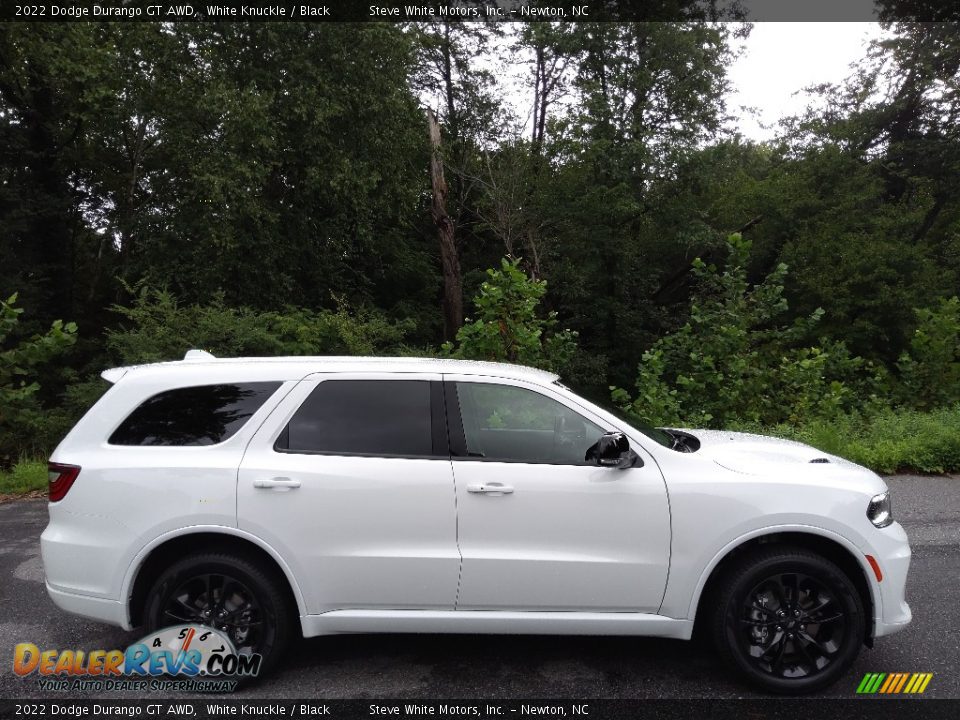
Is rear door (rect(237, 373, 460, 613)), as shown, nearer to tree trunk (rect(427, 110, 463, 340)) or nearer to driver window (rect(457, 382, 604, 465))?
driver window (rect(457, 382, 604, 465))

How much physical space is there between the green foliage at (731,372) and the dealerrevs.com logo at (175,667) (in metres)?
6.71

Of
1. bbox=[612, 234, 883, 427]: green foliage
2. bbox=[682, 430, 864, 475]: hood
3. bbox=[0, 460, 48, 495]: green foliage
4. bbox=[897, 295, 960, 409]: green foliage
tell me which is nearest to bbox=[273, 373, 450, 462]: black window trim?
bbox=[682, 430, 864, 475]: hood

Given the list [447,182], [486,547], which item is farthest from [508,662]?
[447,182]

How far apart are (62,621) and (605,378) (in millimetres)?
17997

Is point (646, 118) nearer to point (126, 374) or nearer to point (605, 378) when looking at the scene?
point (605, 378)

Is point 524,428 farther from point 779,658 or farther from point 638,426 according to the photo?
point 779,658

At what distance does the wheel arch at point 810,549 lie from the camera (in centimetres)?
340

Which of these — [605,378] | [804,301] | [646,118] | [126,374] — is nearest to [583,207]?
[646,118]

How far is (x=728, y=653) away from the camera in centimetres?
341

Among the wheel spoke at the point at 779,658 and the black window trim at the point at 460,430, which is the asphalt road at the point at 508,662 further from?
the black window trim at the point at 460,430

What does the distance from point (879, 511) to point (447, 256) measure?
19650 millimetres

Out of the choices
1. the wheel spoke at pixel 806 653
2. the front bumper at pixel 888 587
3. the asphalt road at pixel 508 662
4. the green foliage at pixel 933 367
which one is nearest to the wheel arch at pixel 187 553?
the asphalt road at pixel 508 662

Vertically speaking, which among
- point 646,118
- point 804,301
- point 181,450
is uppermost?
point 646,118

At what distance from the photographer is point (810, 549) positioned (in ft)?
11.5
